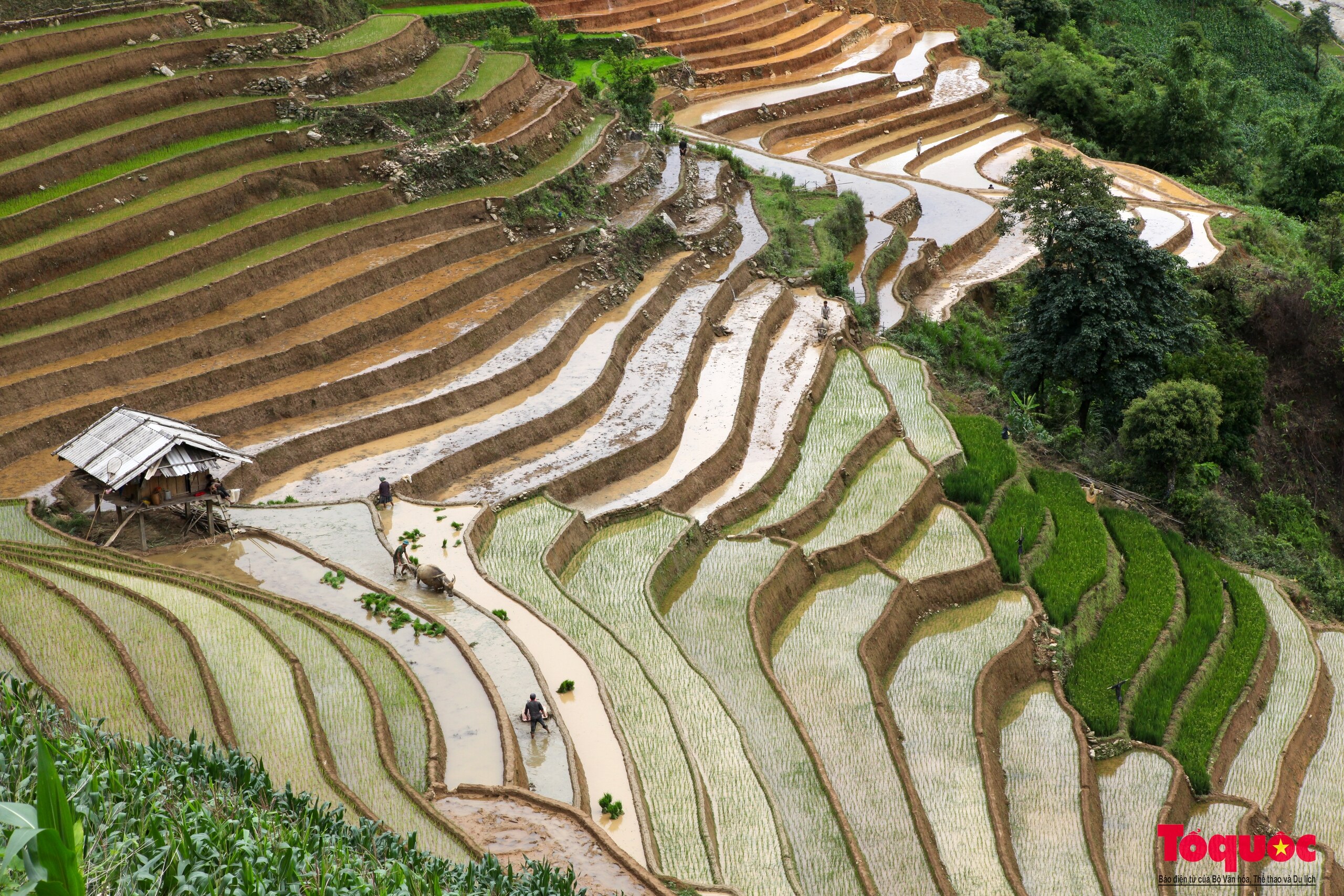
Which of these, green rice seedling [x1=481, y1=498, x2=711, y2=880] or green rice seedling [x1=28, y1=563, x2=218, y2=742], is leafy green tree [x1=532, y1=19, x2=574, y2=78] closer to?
green rice seedling [x1=481, y1=498, x2=711, y2=880]

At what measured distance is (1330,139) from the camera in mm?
37438

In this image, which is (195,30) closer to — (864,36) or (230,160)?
(230,160)

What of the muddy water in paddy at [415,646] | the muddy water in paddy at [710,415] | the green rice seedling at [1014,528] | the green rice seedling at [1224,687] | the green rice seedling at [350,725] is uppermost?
the green rice seedling at [350,725]

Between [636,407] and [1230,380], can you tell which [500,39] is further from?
[1230,380]

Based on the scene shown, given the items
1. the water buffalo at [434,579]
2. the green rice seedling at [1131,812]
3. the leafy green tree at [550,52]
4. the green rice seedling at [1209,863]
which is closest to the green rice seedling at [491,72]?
the leafy green tree at [550,52]

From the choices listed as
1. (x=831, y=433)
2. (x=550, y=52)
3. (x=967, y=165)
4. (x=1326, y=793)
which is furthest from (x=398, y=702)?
(x=967, y=165)

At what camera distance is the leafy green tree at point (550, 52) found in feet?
104

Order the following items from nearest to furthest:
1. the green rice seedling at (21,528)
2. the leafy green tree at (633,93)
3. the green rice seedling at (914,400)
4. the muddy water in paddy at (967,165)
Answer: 1. the green rice seedling at (21,528)
2. the green rice seedling at (914,400)
3. the leafy green tree at (633,93)
4. the muddy water in paddy at (967,165)

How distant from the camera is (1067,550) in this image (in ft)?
59.2

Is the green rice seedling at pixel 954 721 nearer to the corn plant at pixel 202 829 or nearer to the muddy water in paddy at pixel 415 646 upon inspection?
the muddy water in paddy at pixel 415 646

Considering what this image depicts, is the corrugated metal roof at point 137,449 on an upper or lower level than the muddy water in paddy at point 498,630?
upper

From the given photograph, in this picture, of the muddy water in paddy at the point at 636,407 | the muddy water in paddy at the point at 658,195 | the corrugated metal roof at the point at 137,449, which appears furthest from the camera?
the muddy water in paddy at the point at 658,195

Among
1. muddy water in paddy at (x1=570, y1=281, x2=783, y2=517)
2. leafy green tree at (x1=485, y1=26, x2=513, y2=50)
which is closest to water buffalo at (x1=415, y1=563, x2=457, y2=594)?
muddy water in paddy at (x1=570, y1=281, x2=783, y2=517)

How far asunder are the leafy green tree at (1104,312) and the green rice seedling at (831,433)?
9.71 feet
